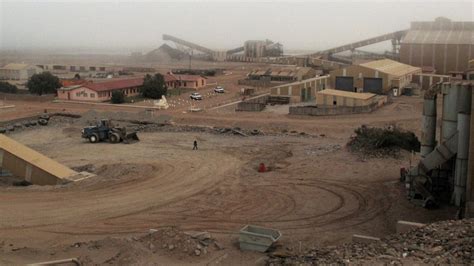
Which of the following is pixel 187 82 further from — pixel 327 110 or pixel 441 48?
pixel 441 48

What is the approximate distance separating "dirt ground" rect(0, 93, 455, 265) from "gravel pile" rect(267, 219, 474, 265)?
2.09 metres

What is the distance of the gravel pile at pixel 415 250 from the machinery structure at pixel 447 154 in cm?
437

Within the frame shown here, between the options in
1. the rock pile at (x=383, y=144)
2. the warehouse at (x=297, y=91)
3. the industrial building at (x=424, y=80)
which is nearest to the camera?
the rock pile at (x=383, y=144)

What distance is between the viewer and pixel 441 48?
200 feet

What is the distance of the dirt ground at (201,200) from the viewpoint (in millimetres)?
12555

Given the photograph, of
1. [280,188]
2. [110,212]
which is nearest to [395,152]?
[280,188]

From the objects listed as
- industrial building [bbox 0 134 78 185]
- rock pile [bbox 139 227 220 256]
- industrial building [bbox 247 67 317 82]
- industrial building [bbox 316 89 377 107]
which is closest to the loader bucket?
industrial building [bbox 0 134 78 185]

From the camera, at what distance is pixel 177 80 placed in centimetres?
5431

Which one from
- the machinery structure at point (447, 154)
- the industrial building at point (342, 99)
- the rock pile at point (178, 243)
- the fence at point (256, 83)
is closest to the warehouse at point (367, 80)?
the industrial building at point (342, 99)

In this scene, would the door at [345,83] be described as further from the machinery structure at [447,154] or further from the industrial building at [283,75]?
the machinery structure at [447,154]

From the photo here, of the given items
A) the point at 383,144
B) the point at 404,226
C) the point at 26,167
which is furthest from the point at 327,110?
the point at 404,226

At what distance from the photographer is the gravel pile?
354 inches

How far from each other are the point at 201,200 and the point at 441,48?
5079cm

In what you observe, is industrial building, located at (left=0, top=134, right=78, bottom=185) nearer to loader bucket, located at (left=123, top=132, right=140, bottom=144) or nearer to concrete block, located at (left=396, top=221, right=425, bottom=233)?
loader bucket, located at (left=123, top=132, right=140, bottom=144)
